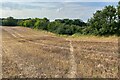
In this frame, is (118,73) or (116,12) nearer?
(118,73)

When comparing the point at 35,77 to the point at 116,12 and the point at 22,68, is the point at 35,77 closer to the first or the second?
the point at 22,68

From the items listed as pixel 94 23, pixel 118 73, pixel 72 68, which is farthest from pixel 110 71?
pixel 94 23

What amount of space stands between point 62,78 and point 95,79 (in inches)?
36.8

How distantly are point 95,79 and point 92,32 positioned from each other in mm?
29428

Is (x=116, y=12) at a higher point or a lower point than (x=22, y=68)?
higher

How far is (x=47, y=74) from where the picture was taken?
912 cm

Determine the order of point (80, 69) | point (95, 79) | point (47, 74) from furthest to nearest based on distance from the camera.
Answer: point (80, 69) < point (47, 74) < point (95, 79)

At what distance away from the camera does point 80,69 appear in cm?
990

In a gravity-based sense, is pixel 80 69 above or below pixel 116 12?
below

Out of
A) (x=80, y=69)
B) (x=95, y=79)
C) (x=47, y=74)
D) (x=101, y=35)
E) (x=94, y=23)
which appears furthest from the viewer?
(x=94, y=23)

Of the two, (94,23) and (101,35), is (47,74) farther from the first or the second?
(94,23)

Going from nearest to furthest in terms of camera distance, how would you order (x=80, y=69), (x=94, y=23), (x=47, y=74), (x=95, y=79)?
1. (x=95, y=79)
2. (x=47, y=74)
3. (x=80, y=69)
4. (x=94, y=23)

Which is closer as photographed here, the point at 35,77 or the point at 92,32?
the point at 35,77

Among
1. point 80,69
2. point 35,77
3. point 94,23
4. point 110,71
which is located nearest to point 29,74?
point 35,77
